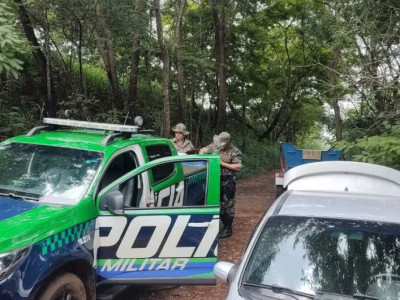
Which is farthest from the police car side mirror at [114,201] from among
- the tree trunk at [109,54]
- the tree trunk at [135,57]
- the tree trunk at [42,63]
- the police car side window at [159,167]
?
the tree trunk at [135,57]

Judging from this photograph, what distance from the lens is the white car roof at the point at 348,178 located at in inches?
189

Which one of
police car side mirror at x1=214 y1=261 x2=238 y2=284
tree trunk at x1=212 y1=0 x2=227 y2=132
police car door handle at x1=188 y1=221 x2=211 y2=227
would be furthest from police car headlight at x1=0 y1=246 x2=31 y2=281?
tree trunk at x1=212 y1=0 x2=227 y2=132

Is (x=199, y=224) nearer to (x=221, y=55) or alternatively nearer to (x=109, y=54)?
(x=109, y=54)

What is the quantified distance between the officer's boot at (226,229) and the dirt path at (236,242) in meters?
0.09

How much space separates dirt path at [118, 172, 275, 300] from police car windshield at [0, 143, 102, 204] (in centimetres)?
163

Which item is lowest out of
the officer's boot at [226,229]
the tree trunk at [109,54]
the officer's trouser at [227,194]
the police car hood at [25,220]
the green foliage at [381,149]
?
the officer's boot at [226,229]

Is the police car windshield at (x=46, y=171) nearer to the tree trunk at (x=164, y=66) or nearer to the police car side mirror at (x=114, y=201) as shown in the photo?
the police car side mirror at (x=114, y=201)

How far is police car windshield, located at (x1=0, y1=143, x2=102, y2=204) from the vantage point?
13.2ft

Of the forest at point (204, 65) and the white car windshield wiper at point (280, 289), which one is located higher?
the forest at point (204, 65)

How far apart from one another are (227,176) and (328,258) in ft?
13.8

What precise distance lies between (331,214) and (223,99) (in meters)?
13.5

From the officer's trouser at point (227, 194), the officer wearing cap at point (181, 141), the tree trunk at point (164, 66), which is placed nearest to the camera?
the officer's trouser at point (227, 194)

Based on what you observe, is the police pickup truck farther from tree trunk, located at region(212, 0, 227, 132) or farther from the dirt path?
tree trunk, located at region(212, 0, 227, 132)

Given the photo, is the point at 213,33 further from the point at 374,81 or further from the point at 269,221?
the point at 269,221
